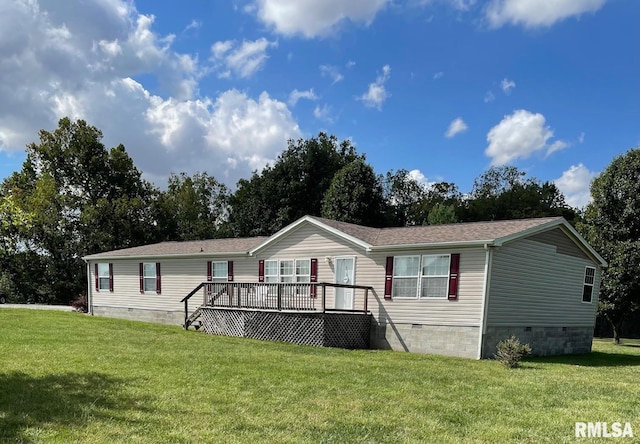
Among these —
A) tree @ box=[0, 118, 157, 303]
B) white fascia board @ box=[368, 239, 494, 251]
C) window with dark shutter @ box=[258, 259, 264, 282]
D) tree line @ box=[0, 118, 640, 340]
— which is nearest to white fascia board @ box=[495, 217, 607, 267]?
white fascia board @ box=[368, 239, 494, 251]

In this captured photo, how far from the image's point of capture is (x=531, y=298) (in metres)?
13.4

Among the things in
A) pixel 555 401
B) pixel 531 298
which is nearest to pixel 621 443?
pixel 555 401

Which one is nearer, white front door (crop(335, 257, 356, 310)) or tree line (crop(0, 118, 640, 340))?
white front door (crop(335, 257, 356, 310))

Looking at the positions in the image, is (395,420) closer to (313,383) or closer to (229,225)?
(313,383)

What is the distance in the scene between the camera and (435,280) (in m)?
12.8

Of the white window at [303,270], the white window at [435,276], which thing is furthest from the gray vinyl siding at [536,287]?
the white window at [303,270]

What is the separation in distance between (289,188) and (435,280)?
23.5 meters

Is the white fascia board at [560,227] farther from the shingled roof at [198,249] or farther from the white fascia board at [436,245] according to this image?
the shingled roof at [198,249]

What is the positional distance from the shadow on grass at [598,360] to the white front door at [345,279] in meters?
5.49

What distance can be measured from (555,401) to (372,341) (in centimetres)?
741

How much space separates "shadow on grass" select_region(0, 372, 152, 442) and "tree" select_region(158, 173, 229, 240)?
99.1 feet

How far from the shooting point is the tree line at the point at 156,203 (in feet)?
101

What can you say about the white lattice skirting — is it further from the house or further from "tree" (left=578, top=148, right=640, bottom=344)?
"tree" (left=578, top=148, right=640, bottom=344)

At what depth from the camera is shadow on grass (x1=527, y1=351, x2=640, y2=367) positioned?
40.9 feet
